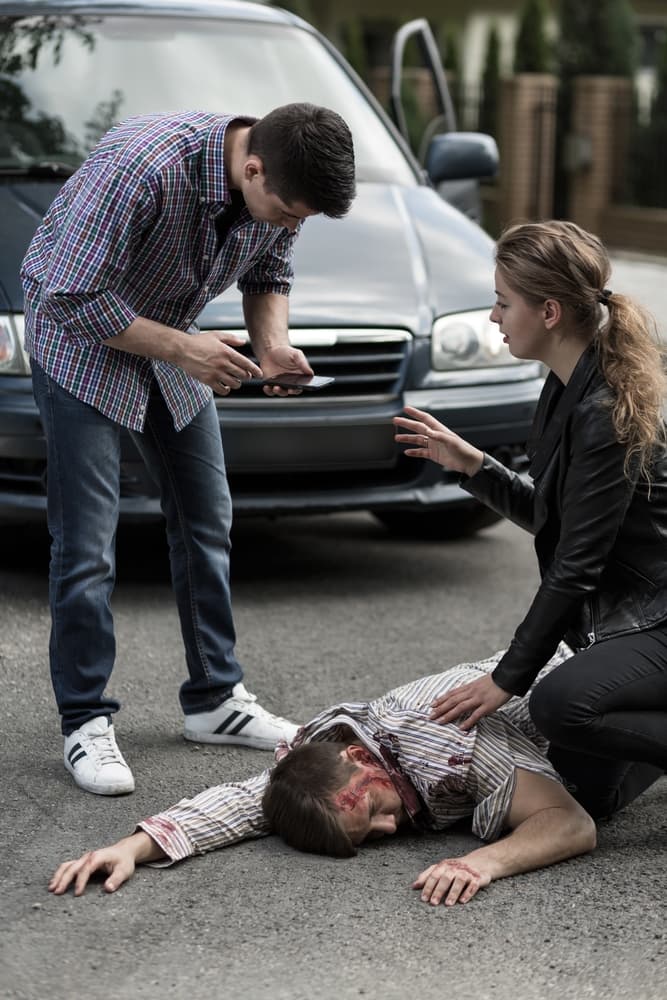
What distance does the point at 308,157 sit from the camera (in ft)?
11.4

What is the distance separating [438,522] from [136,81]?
83.8 inches

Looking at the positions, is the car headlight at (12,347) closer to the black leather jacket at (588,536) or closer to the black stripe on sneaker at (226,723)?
the black stripe on sneaker at (226,723)

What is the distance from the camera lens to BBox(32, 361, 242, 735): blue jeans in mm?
3984

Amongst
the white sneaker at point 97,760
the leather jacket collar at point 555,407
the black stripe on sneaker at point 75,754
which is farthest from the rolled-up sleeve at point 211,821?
the leather jacket collar at point 555,407

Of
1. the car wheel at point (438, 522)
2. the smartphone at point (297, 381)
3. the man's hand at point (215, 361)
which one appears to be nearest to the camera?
the man's hand at point (215, 361)

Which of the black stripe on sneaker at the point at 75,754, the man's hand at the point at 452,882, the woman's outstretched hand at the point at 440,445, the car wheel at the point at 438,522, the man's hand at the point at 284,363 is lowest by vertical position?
the car wheel at the point at 438,522

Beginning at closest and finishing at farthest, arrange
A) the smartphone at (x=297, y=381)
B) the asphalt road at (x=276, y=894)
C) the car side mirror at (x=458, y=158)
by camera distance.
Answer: the asphalt road at (x=276, y=894), the smartphone at (x=297, y=381), the car side mirror at (x=458, y=158)

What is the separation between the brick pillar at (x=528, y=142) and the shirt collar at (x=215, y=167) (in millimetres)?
16027

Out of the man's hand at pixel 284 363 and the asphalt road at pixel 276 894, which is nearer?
the asphalt road at pixel 276 894

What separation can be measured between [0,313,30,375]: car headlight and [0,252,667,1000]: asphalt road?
2.77 ft

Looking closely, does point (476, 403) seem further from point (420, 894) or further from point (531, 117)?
point (531, 117)

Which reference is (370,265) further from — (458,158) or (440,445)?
(440,445)

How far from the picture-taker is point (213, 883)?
3498 millimetres

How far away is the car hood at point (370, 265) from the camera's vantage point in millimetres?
5453
